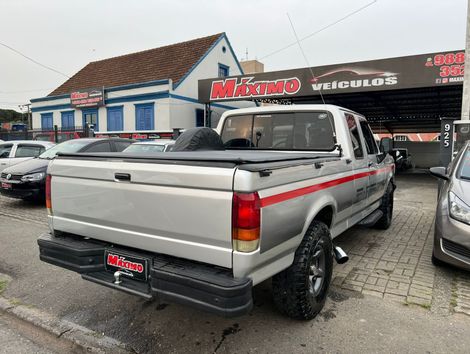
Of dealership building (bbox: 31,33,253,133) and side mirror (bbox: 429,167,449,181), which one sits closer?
side mirror (bbox: 429,167,449,181)

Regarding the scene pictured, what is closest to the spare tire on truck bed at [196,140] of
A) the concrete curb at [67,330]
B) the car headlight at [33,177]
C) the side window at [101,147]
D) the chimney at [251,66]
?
the concrete curb at [67,330]

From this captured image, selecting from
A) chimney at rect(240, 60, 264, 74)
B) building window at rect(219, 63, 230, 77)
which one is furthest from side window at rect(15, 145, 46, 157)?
chimney at rect(240, 60, 264, 74)

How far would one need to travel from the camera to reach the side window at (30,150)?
10281 mm

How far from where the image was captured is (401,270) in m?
4.39

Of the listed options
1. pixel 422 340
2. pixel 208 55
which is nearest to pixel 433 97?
pixel 208 55

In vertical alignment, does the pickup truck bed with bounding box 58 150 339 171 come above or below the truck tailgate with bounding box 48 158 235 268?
above

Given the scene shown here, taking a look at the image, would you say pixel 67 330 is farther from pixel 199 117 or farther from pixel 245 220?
pixel 199 117

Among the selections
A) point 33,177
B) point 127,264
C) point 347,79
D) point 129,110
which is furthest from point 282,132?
point 129,110

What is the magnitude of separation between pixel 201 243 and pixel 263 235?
1.39 feet

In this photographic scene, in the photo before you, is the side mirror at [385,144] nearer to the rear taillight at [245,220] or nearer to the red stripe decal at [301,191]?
the red stripe decal at [301,191]

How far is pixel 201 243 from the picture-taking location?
239cm

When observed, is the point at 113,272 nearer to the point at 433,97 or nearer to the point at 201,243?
the point at 201,243

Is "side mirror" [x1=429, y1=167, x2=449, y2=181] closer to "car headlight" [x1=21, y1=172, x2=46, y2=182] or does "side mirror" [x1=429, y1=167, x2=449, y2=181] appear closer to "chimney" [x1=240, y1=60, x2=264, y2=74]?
"car headlight" [x1=21, y1=172, x2=46, y2=182]

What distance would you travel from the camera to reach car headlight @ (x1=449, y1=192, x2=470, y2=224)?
154 inches
